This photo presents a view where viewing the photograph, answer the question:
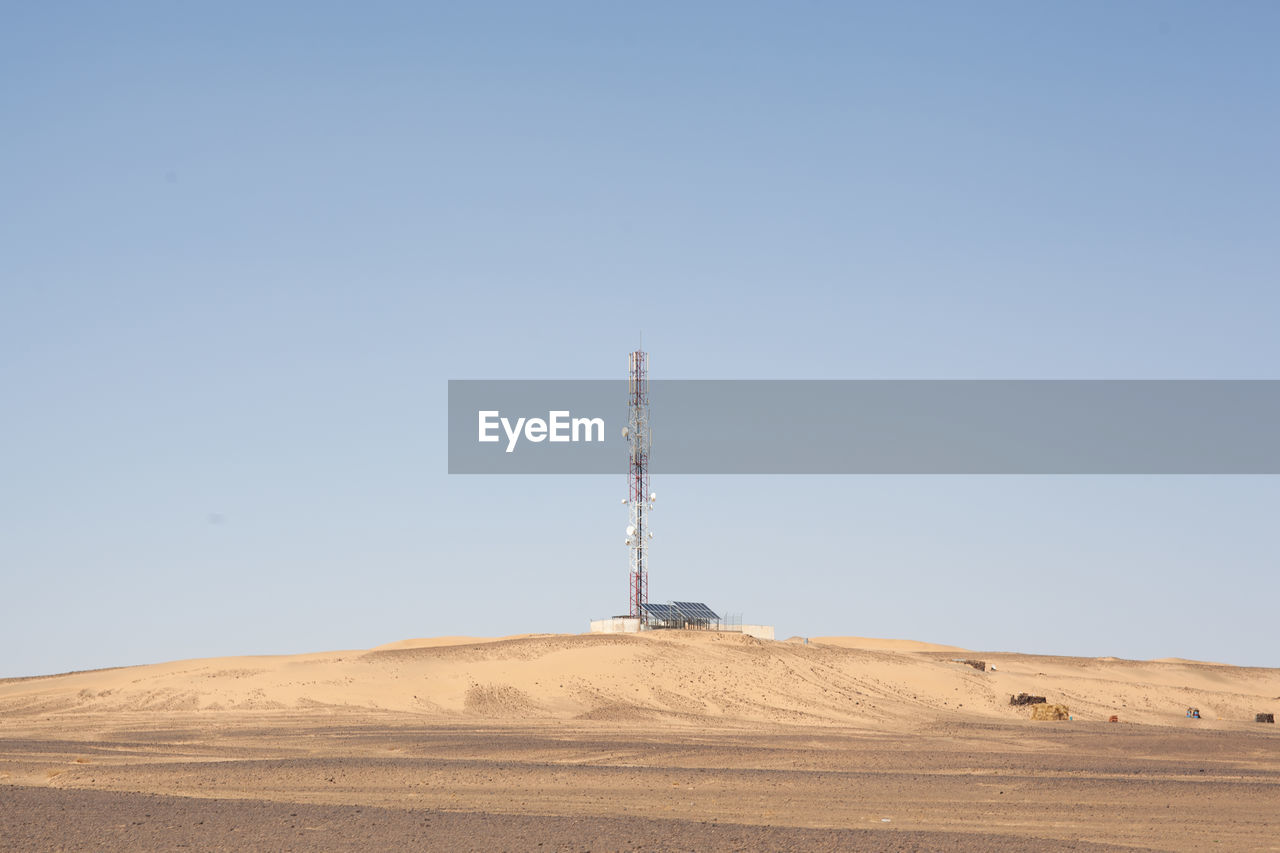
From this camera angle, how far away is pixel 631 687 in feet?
214

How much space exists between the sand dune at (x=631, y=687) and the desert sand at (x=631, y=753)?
0.73ft

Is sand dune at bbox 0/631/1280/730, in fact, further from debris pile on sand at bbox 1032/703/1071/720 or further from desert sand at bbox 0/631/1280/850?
debris pile on sand at bbox 1032/703/1071/720

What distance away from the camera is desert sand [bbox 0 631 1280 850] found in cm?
2705

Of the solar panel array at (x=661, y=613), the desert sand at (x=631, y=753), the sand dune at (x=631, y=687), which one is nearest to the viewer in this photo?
the desert sand at (x=631, y=753)

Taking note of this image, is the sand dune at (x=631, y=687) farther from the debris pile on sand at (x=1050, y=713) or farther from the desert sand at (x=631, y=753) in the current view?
the debris pile on sand at (x=1050, y=713)

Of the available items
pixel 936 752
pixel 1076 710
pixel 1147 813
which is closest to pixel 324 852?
pixel 1147 813

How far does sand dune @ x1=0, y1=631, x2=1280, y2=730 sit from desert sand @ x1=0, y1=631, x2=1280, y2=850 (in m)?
0.22

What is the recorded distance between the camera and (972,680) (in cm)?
7319

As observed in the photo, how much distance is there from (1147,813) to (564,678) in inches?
1546

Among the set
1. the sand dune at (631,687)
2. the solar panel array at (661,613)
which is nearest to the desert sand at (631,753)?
the sand dune at (631,687)

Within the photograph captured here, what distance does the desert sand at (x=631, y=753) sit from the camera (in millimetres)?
27047

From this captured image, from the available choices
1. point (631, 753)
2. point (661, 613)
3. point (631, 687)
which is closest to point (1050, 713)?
point (631, 687)

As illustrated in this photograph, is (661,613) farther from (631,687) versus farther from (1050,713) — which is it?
(1050,713)

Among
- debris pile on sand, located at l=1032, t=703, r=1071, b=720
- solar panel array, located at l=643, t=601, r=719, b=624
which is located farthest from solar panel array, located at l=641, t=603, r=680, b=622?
debris pile on sand, located at l=1032, t=703, r=1071, b=720
